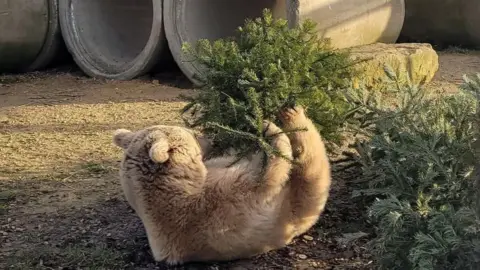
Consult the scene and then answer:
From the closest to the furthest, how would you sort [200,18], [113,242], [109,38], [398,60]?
[113,242] → [398,60] → [200,18] → [109,38]

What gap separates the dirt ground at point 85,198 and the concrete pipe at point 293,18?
0.72m

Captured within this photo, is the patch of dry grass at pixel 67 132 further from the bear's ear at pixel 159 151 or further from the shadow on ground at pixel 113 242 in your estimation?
the bear's ear at pixel 159 151

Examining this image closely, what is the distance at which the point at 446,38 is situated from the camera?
1104 cm

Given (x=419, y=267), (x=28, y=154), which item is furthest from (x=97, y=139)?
(x=419, y=267)

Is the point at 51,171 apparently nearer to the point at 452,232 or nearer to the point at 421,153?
the point at 421,153

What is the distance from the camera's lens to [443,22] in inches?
433

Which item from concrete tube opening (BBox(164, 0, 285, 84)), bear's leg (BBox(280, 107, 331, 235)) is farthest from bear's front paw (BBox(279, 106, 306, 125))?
concrete tube opening (BBox(164, 0, 285, 84))

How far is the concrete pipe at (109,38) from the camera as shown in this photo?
801cm

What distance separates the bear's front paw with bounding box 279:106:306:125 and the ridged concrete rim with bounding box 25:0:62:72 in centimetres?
591

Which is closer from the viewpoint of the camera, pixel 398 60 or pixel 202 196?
pixel 202 196

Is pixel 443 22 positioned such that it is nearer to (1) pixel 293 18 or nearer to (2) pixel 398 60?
(2) pixel 398 60

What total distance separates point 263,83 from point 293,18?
3338mm

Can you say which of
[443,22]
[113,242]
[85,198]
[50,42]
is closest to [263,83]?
[113,242]

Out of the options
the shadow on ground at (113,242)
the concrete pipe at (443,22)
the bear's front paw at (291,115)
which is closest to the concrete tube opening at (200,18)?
the shadow on ground at (113,242)
